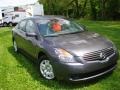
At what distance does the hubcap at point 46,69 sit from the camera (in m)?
6.90

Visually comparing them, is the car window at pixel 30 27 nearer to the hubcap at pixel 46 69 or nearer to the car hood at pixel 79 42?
the car hood at pixel 79 42

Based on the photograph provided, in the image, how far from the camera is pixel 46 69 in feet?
23.2

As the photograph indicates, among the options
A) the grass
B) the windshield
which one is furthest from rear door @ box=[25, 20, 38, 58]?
the grass

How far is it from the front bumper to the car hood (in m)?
0.30

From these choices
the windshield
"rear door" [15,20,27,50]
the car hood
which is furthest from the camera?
"rear door" [15,20,27,50]

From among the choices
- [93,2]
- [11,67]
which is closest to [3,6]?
[93,2]

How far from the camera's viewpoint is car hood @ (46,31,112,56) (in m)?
6.47

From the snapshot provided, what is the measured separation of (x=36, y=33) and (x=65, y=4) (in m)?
46.2

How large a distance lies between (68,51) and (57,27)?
1621 millimetres

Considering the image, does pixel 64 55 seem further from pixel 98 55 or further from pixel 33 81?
pixel 33 81

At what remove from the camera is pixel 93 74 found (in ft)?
21.4

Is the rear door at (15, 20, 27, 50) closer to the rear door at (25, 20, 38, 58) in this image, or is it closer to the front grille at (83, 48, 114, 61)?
the rear door at (25, 20, 38, 58)

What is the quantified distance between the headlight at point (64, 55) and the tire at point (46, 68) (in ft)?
1.47

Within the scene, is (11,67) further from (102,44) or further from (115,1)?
(115,1)
